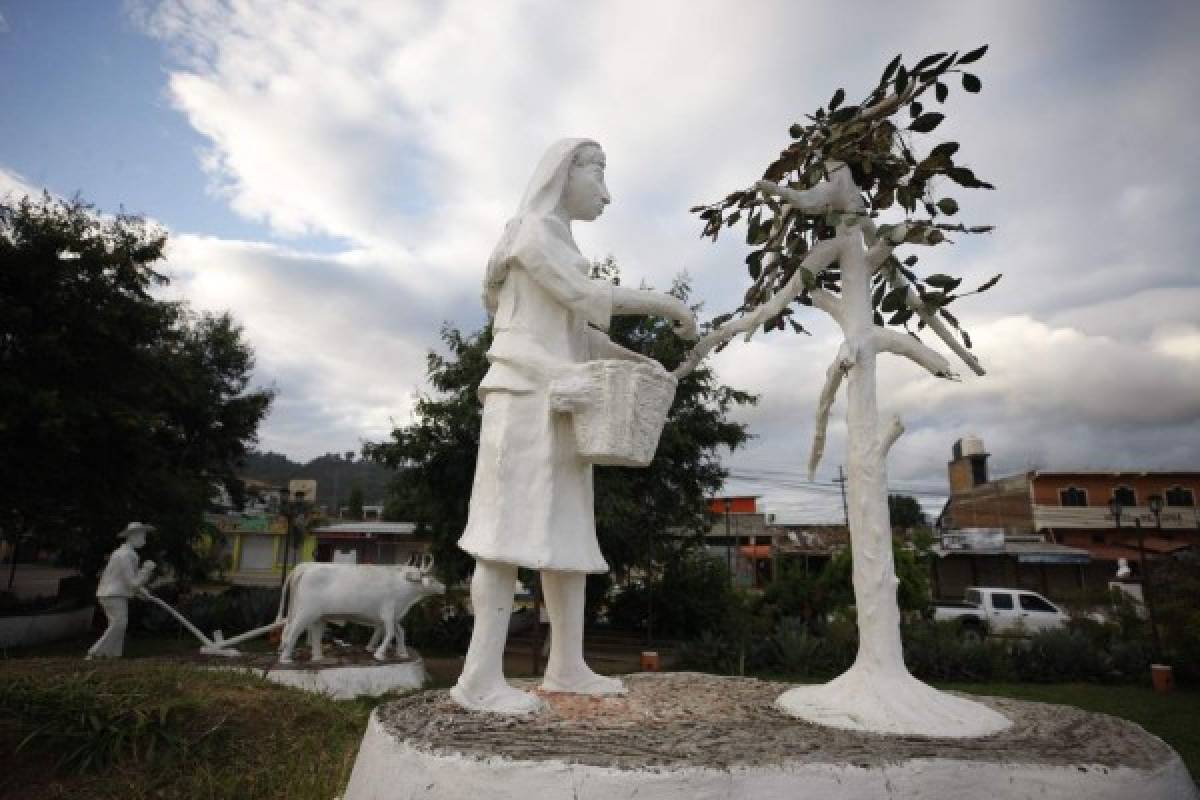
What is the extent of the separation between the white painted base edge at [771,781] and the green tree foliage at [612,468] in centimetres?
802

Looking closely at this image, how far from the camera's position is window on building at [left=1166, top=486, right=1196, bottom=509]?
2841cm

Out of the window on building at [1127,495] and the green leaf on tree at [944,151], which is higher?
the window on building at [1127,495]

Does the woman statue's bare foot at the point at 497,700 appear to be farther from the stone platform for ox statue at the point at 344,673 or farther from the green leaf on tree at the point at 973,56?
the stone platform for ox statue at the point at 344,673

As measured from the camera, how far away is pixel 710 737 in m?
2.67

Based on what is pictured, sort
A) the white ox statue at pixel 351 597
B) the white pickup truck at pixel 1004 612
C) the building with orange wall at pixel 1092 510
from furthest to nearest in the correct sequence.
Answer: the building with orange wall at pixel 1092 510, the white pickup truck at pixel 1004 612, the white ox statue at pixel 351 597

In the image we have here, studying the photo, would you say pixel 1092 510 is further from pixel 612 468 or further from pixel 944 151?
pixel 944 151

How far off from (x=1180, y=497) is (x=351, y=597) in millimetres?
32596

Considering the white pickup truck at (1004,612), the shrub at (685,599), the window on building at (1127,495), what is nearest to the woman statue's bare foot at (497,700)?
the shrub at (685,599)

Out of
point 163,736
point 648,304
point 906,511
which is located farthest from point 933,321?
point 906,511

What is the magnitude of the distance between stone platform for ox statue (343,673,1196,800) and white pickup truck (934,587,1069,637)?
1415cm

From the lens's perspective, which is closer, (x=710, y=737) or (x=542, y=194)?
(x=710, y=737)

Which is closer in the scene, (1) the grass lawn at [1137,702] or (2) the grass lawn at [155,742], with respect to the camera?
(2) the grass lawn at [155,742]

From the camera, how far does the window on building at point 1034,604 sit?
15.9 m

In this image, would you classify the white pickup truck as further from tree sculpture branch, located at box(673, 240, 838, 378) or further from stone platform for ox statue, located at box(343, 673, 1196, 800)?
stone platform for ox statue, located at box(343, 673, 1196, 800)
